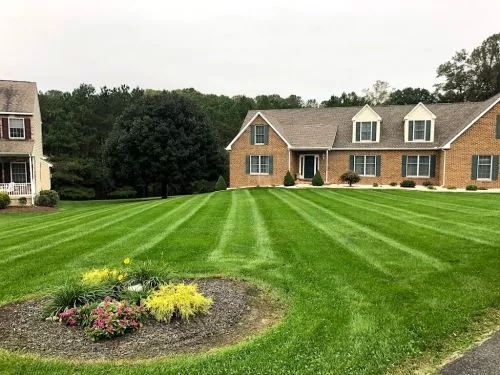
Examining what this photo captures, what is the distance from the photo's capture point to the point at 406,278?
268 inches

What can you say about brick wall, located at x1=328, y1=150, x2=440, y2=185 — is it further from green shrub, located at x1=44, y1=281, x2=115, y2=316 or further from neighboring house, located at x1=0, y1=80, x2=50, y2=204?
green shrub, located at x1=44, y1=281, x2=115, y2=316

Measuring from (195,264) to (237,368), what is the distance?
397cm

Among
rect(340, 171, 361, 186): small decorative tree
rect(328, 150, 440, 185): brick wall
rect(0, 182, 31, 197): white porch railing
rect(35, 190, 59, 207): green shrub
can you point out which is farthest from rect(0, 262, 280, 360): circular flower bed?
rect(328, 150, 440, 185): brick wall

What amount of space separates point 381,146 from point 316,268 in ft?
78.4

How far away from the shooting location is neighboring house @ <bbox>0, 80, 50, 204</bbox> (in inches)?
1040

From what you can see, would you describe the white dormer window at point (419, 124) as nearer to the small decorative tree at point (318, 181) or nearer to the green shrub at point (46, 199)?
the small decorative tree at point (318, 181)

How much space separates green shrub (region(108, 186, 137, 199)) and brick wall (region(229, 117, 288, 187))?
18.0 m

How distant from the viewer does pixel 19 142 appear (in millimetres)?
27484

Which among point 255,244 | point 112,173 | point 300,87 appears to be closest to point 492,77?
point 300,87

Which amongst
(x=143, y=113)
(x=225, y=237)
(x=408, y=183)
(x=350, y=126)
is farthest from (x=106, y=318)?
(x=143, y=113)

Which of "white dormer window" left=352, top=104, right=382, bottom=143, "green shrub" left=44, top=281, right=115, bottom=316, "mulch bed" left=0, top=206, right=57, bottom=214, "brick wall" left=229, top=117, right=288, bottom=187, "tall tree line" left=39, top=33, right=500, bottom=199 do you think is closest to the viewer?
"green shrub" left=44, top=281, right=115, bottom=316

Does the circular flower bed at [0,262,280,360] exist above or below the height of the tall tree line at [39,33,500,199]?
below

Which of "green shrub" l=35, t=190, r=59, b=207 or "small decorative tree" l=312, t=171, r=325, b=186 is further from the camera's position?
"small decorative tree" l=312, t=171, r=325, b=186

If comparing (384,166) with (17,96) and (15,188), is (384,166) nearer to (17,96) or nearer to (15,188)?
(15,188)
